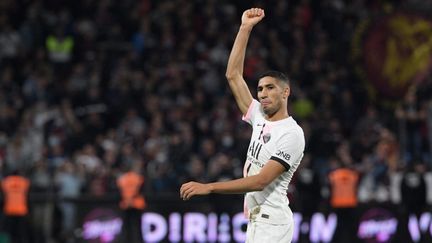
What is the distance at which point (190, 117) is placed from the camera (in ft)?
63.2

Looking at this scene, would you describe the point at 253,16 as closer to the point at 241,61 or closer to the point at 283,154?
the point at 241,61

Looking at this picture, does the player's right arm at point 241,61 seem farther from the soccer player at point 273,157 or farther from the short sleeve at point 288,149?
the short sleeve at point 288,149

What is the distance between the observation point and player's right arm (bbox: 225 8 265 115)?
300 inches

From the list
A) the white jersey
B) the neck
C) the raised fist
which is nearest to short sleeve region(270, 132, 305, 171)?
the white jersey

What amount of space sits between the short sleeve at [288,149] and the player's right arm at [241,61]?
0.58 meters

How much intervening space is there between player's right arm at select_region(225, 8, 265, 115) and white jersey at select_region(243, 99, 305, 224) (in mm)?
373

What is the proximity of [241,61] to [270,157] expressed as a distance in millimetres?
957

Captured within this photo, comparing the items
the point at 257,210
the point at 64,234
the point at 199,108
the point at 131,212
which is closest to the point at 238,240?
the point at 131,212

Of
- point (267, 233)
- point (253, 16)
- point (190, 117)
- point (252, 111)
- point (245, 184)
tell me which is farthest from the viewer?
point (190, 117)

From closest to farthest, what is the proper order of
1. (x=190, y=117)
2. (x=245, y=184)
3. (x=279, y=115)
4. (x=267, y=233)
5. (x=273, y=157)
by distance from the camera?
(x=245, y=184)
(x=273, y=157)
(x=267, y=233)
(x=279, y=115)
(x=190, y=117)

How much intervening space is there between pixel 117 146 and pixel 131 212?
195 cm

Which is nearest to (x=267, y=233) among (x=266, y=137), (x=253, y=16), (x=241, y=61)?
(x=266, y=137)

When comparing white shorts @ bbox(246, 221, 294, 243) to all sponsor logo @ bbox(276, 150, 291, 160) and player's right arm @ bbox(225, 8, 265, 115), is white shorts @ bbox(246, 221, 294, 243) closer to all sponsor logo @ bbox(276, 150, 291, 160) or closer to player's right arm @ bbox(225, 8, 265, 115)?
all sponsor logo @ bbox(276, 150, 291, 160)

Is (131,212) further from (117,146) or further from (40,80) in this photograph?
(40,80)
